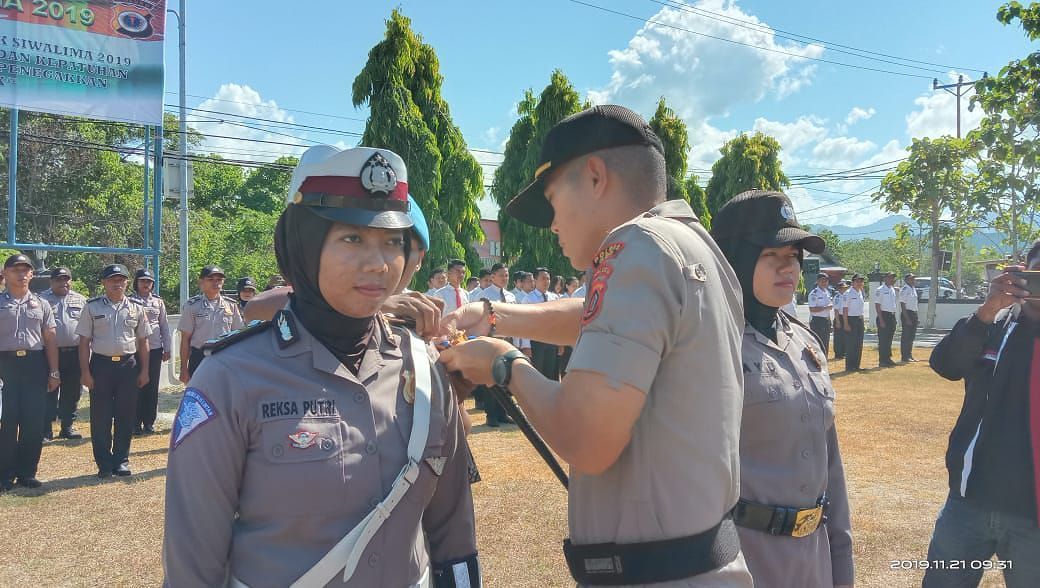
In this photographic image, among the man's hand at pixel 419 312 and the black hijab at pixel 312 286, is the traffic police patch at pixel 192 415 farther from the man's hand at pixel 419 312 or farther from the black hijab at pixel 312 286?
the man's hand at pixel 419 312

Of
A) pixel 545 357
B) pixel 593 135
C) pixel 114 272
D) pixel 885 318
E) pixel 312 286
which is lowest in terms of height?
pixel 545 357

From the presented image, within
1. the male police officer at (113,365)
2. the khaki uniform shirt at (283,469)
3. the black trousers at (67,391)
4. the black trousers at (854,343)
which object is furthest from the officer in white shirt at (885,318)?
the khaki uniform shirt at (283,469)

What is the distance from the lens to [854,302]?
15883mm

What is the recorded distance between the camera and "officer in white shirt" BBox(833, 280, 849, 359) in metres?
16.3

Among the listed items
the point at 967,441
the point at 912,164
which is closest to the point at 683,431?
the point at 967,441

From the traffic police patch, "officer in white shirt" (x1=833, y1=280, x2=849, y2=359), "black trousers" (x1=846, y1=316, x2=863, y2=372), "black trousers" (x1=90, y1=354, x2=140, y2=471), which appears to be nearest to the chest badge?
the traffic police patch

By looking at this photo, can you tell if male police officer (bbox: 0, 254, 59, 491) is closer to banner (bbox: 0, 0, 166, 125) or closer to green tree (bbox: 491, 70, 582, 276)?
banner (bbox: 0, 0, 166, 125)

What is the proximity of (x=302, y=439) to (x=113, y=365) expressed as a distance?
7.23 m

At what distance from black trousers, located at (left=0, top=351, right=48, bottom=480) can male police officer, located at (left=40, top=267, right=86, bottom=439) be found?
1.89 m

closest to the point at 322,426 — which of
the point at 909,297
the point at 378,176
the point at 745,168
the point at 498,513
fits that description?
the point at 378,176

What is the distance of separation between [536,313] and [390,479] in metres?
0.85

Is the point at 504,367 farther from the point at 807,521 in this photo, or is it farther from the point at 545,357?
the point at 545,357

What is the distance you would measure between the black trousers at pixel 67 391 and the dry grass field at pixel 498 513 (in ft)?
1.57

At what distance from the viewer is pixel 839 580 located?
8.46ft
